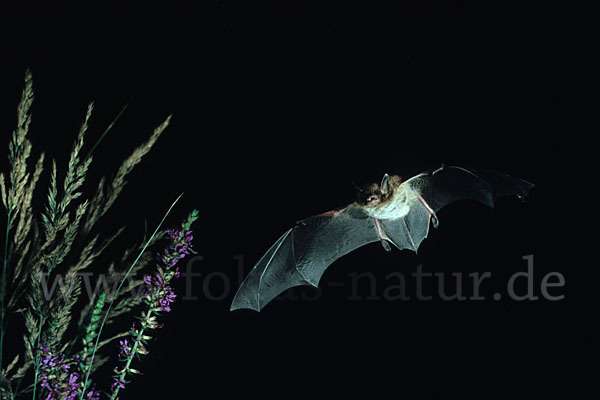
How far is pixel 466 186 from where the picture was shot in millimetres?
1948

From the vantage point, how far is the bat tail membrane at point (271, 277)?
1.88m

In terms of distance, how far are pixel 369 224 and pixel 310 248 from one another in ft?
0.93

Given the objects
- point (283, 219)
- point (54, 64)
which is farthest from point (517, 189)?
point (54, 64)

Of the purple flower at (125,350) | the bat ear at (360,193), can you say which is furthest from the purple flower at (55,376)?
the bat ear at (360,193)

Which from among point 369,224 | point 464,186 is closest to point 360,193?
point 369,224

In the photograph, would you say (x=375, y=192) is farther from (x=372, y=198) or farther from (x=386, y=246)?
(x=386, y=246)

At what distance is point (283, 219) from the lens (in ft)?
7.12

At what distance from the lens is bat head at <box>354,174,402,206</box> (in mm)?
1889

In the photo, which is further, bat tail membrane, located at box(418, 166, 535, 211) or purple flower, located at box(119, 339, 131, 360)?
bat tail membrane, located at box(418, 166, 535, 211)

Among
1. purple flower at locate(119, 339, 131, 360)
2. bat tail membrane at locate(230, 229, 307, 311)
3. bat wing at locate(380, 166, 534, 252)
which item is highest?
bat wing at locate(380, 166, 534, 252)

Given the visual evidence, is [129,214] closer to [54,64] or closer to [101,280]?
[54,64]

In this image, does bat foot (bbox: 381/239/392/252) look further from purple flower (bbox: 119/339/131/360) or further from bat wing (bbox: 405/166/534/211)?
purple flower (bbox: 119/339/131/360)

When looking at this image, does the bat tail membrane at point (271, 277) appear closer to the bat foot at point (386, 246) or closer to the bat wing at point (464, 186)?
the bat foot at point (386, 246)

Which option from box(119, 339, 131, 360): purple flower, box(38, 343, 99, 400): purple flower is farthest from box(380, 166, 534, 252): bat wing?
box(38, 343, 99, 400): purple flower
